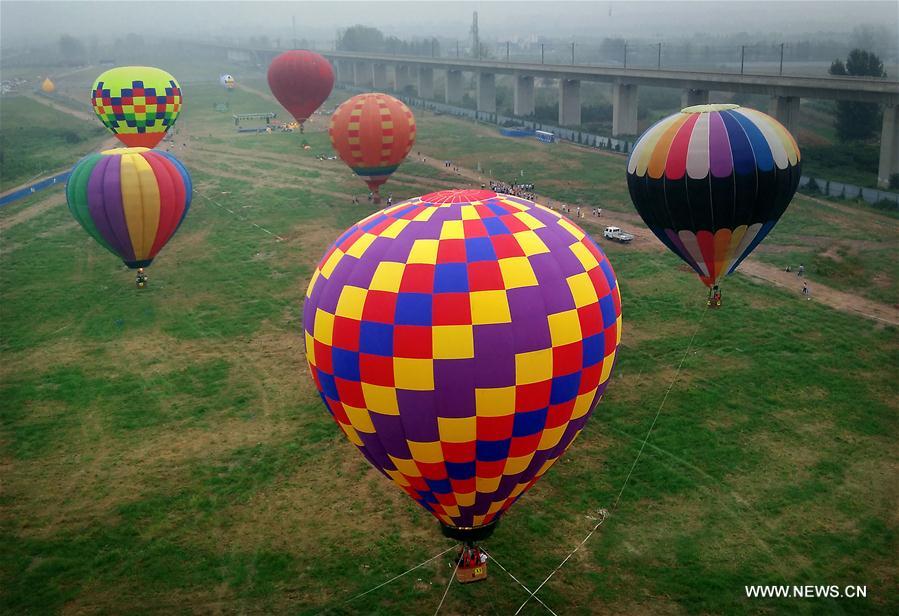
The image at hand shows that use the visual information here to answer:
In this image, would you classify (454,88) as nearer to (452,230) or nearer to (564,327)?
(452,230)

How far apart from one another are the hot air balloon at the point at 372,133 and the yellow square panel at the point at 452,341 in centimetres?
3560

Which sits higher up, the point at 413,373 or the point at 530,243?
the point at 530,243

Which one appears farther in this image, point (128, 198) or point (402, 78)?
point (402, 78)

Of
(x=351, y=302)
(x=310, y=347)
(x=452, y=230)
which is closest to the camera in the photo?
(x=351, y=302)

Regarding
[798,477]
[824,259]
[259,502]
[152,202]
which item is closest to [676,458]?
[798,477]

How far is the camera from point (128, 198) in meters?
33.1

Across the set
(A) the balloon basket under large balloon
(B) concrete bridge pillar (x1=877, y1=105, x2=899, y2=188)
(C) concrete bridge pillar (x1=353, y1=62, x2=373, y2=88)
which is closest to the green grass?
(A) the balloon basket under large balloon

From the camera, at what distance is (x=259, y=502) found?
20.5 meters

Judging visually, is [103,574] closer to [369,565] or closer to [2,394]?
[369,565]

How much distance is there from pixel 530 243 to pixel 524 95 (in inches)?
3708

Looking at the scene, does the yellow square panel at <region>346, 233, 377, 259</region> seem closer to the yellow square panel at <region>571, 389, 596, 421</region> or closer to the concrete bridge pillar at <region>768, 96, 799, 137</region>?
the yellow square panel at <region>571, 389, 596, 421</region>

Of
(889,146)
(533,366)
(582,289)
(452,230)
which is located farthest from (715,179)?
(889,146)

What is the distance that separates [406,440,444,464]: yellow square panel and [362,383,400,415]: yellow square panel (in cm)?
80

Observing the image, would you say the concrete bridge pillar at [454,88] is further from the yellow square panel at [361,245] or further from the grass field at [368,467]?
the yellow square panel at [361,245]
